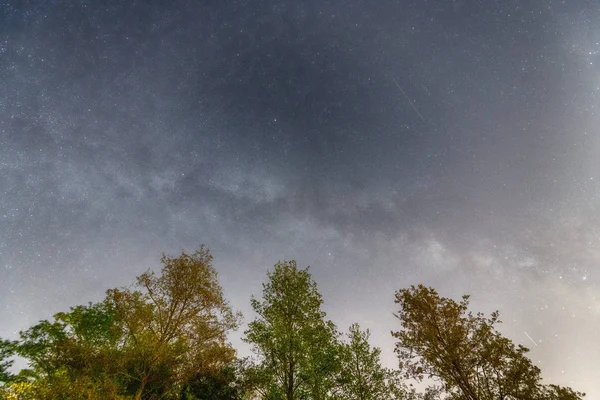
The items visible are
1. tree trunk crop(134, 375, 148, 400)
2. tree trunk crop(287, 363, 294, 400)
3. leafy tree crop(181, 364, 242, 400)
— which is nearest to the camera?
tree trunk crop(134, 375, 148, 400)

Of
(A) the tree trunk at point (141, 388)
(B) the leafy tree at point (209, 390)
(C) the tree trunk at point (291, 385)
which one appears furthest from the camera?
(B) the leafy tree at point (209, 390)

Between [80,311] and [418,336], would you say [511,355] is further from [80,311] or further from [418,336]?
[80,311]

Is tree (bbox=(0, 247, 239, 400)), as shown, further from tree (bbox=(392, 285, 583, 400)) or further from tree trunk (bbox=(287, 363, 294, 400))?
tree (bbox=(392, 285, 583, 400))

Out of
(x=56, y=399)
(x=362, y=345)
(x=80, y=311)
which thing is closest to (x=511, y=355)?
(x=362, y=345)

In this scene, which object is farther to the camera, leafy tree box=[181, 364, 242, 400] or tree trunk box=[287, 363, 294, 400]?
leafy tree box=[181, 364, 242, 400]

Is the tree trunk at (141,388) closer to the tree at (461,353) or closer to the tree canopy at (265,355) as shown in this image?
the tree canopy at (265,355)

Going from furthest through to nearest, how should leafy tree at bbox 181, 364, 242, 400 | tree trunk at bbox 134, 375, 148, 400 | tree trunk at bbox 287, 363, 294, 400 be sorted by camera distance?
leafy tree at bbox 181, 364, 242, 400
tree trunk at bbox 287, 363, 294, 400
tree trunk at bbox 134, 375, 148, 400

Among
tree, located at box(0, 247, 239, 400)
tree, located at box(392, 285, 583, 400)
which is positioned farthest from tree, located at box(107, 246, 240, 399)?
tree, located at box(392, 285, 583, 400)

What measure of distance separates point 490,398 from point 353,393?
430 inches

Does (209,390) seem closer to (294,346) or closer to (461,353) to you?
(294,346)

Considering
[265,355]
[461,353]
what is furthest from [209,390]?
[461,353]

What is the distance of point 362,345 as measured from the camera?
25.8 metres

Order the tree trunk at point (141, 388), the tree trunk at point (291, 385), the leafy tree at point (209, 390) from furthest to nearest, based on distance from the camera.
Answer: the leafy tree at point (209, 390) < the tree trunk at point (291, 385) < the tree trunk at point (141, 388)

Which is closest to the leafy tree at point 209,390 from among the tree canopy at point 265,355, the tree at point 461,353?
the tree canopy at point 265,355
